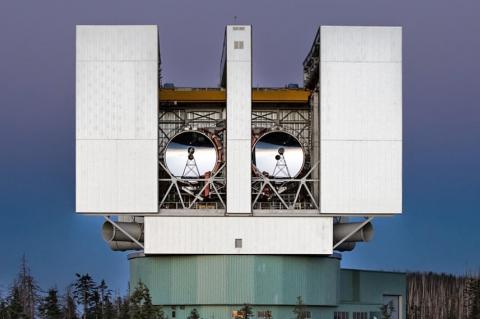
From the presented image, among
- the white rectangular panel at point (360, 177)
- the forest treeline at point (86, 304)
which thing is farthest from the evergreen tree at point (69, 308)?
the white rectangular panel at point (360, 177)

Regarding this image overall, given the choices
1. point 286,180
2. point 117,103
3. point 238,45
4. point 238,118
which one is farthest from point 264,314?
point 238,45

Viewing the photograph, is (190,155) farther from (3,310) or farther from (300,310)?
(3,310)

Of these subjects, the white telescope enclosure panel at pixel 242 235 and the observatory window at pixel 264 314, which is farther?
the observatory window at pixel 264 314

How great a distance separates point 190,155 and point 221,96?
491 cm

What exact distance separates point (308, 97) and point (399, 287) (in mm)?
20452

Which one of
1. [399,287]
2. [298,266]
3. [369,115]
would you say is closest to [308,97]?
[369,115]

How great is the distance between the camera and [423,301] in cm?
18362

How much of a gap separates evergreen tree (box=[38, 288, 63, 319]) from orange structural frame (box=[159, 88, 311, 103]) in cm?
2996

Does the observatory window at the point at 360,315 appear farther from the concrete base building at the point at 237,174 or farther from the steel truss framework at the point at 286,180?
the steel truss framework at the point at 286,180

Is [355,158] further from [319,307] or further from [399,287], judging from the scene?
[399,287]

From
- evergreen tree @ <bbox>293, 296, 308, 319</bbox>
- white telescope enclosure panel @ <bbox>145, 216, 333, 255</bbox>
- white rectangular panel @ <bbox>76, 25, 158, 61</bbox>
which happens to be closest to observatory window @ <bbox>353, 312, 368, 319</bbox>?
evergreen tree @ <bbox>293, 296, 308, 319</bbox>

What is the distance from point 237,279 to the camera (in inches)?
3671

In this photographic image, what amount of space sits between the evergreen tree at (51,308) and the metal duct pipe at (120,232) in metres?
25.2

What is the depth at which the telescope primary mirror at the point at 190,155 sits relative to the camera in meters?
95.5
